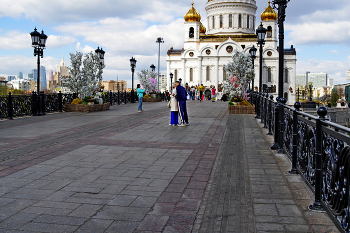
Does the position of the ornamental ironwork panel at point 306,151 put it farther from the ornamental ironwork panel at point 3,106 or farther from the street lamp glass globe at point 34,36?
the street lamp glass globe at point 34,36

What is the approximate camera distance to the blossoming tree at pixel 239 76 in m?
18.8

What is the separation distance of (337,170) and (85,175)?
3.86m

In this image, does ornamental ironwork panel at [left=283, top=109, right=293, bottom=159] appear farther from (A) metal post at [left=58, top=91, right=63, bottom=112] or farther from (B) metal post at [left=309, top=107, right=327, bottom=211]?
(A) metal post at [left=58, top=91, right=63, bottom=112]

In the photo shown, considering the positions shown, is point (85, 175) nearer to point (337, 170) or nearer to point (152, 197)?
point (152, 197)

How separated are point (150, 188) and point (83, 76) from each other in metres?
15.8

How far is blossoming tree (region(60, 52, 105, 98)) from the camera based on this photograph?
19422 mm

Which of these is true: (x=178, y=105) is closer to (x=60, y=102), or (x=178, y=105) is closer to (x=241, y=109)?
(x=241, y=109)

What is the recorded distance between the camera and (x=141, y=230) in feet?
11.6

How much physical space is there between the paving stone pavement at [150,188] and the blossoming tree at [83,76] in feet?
35.8

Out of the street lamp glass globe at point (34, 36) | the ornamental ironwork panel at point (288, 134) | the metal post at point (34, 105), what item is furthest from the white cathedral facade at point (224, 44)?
the ornamental ironwork panel at point (288, 134)

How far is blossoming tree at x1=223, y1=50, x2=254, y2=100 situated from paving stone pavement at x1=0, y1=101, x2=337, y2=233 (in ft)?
34.1

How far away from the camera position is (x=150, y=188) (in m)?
4.95

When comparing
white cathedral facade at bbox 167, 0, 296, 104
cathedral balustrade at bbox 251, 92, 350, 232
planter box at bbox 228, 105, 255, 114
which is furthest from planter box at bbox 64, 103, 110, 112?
white cathedral facade at bbox 167, 0, 296, 104

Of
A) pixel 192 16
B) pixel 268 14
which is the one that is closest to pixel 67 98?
pixel 192 16
